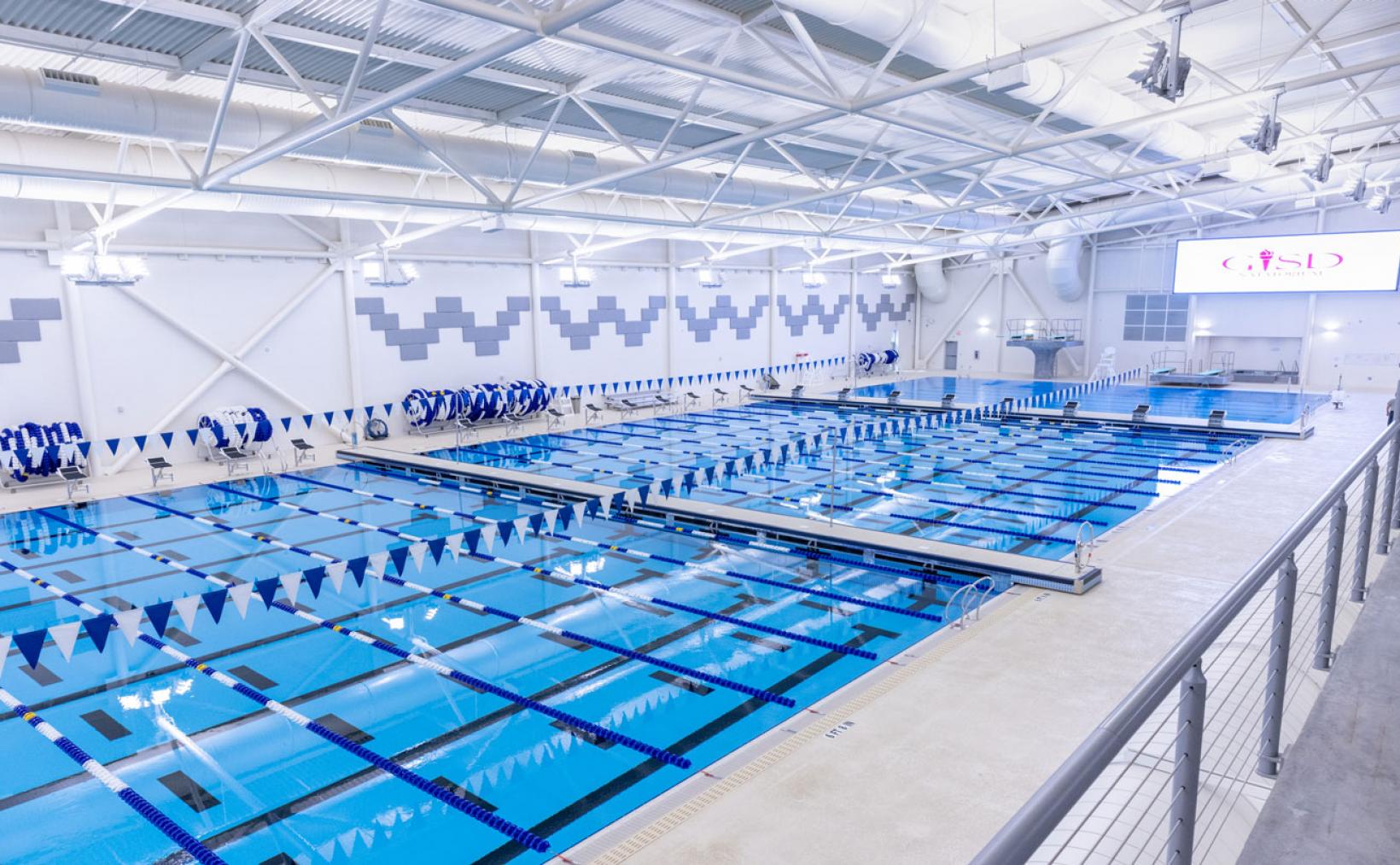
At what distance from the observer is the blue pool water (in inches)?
767

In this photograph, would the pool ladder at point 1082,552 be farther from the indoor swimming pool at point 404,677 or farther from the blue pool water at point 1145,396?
the blue pool water at point 1145,396

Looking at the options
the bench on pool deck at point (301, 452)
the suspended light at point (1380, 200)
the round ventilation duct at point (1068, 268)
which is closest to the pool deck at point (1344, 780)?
the bench on pool deck at point (301, 452)

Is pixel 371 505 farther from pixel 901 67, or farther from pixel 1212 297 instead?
pixel 1212 297

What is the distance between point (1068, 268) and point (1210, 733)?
2631 centimetres

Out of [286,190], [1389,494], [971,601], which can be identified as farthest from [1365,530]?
[286,190]

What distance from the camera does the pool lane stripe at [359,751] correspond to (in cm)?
454

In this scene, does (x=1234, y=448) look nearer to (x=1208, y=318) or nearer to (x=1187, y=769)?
(x=1208, y=318)

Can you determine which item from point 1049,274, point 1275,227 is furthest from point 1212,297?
point 1049,274

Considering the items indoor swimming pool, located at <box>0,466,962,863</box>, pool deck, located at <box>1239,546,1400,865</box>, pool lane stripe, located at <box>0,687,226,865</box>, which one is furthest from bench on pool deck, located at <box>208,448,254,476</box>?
pool deck, located at <box>1239,546,1400,865</box>

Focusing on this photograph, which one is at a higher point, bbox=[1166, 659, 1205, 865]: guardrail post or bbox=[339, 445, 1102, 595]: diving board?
bbox=[1166, 659, 1205, 865]: guardrail post

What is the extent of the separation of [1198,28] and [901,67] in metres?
3.67

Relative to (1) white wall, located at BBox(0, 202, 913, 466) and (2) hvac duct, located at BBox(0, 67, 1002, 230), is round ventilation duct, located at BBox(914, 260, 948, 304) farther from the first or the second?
(2) hvac duct, located at BBox(0, 67, 1002, 230)

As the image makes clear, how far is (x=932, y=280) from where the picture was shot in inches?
1261

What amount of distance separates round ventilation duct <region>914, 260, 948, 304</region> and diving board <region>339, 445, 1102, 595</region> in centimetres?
2289
